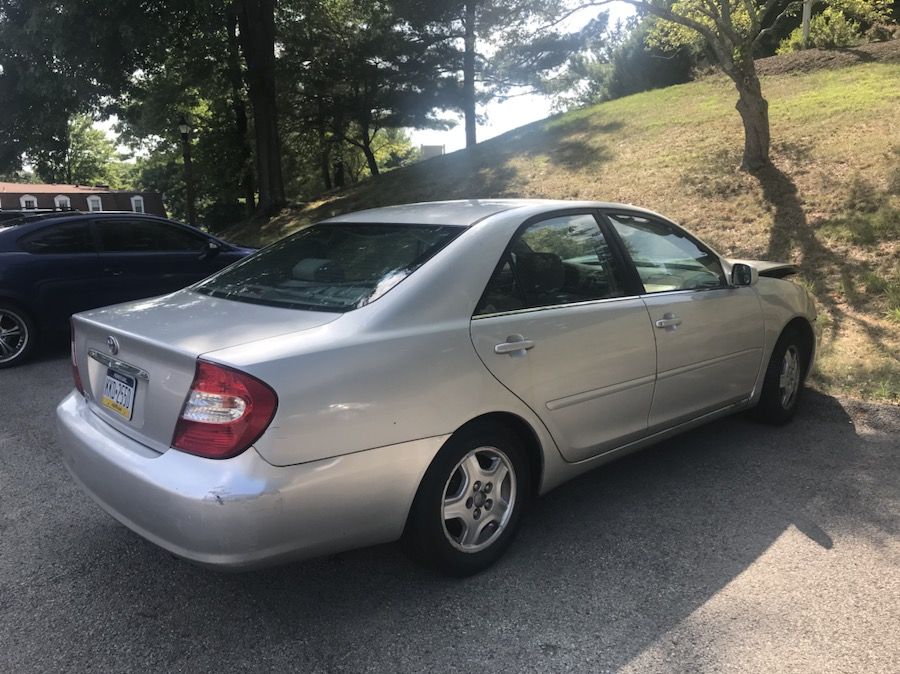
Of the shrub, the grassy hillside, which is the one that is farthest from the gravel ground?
the shrub

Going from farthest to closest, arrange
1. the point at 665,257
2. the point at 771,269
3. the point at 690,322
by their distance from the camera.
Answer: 1. the point at 771,269
2. the point at 665,257
3. the point at 690,322

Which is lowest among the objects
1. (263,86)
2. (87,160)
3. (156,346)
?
(156,346)

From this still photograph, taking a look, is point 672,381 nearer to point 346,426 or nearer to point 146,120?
point 346,426

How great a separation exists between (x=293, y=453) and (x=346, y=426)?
0.20m

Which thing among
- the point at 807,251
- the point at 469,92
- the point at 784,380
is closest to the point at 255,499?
the point at 784,380

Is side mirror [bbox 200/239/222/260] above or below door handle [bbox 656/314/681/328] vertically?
above

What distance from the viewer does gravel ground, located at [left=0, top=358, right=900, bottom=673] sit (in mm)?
2461

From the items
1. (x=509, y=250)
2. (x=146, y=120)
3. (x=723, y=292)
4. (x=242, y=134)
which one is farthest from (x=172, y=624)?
(x=242, y=134)

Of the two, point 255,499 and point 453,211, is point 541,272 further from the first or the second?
point 255,499

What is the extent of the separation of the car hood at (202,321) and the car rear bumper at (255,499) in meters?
0.41

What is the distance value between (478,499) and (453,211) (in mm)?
1445

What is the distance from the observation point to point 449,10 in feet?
68.7

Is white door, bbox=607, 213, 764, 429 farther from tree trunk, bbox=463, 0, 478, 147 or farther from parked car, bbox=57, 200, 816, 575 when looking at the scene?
tree trunk, bbox=463, 0, 478, 147

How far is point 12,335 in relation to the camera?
681 cm
